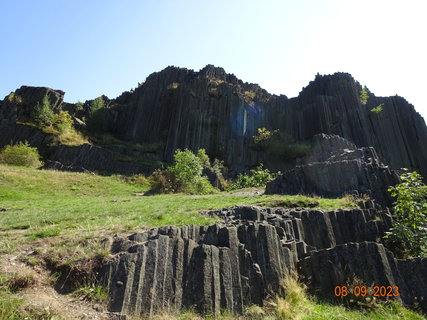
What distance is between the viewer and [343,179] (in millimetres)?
19156

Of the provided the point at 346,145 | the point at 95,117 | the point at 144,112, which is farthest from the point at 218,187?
the point at 95,117

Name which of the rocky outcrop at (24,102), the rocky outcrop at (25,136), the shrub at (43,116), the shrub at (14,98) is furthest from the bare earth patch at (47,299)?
the shrub at (14,98)

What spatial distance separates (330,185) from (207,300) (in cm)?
1520

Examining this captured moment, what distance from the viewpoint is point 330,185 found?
63.6ft

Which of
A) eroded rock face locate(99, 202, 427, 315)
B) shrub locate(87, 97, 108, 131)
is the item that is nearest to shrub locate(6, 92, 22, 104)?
shrub locate(87, 97, 108, 131)

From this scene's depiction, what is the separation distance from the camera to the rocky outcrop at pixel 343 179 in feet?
59.6

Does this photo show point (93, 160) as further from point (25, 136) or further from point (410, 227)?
point (410, 227)

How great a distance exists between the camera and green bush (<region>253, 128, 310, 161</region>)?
51.5 meters

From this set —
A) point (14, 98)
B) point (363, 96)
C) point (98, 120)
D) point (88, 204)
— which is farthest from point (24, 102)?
point (363, 96)

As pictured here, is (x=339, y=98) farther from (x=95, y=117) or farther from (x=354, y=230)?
(x=354, y=230)

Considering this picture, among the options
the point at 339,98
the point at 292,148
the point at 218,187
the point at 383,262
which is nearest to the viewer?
the point at 383,262

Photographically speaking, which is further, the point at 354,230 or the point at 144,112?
Result: the point at 144,112
